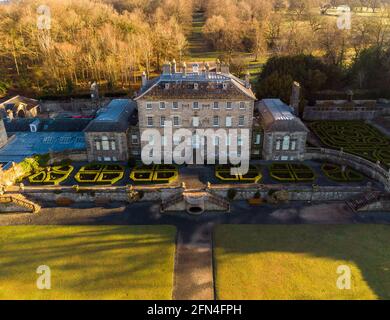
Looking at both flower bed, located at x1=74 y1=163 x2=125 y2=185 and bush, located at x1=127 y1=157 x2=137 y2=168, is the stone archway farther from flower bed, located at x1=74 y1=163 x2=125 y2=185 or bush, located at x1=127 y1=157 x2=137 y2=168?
bush, located at x1=127 y1=157 x2=137 y2=168

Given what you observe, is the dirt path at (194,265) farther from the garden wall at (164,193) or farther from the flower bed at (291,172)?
the flower bed at (291,172)

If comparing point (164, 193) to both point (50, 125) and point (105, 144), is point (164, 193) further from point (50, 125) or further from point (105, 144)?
point (50, 125)

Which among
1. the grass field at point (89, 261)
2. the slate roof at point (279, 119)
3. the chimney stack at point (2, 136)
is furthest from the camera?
the chimney stack at point (2, 136)

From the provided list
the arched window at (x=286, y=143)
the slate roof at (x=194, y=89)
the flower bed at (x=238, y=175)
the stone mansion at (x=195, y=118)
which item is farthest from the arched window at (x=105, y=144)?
the arched window at (x=286, y=143)

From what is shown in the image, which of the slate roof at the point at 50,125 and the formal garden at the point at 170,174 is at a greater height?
the slate roof at the point at 50,125

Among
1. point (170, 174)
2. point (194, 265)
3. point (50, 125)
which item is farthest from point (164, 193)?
point (50, 125)

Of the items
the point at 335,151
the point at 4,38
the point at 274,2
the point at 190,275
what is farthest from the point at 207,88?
the point at 274,2
